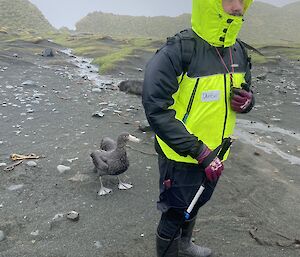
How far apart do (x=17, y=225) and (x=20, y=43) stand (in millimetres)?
29671

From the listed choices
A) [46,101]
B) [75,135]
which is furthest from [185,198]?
[46,101]

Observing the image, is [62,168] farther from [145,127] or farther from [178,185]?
[178,185]

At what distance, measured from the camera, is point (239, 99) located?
169 inches

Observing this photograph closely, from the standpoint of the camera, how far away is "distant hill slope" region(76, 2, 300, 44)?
76812mm

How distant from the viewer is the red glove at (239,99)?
4289mm

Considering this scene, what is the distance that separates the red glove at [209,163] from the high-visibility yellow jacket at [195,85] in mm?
79

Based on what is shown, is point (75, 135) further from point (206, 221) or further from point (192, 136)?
point (192, 136)

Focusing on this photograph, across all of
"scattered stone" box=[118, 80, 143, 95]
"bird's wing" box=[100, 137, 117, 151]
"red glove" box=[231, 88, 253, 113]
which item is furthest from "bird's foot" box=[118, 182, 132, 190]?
"scattered stone" box=[118, 80, 143, 95]

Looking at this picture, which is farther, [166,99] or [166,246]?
[166,246]

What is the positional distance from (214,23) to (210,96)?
2.48 feet

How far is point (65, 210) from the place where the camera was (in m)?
6.78

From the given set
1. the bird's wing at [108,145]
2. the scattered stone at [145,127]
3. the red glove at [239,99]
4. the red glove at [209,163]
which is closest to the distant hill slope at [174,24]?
the scattered stone at [145,127]

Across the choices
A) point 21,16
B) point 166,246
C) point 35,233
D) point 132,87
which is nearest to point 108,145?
point 35,233

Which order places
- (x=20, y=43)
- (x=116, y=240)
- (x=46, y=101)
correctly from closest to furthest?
1. (x=116, y=240)
2. (x=46, y=101)
3. (x=20, y=43)
